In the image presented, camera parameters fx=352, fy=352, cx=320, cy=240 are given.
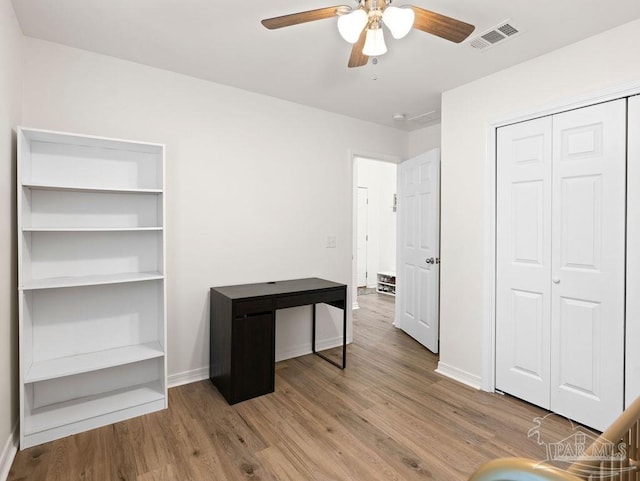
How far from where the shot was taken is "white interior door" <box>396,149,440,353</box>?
3.58 m

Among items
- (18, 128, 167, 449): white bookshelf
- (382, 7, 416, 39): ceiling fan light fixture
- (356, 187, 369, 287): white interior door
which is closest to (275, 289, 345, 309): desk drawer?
(18, 128, 167, 449): white bookshelf

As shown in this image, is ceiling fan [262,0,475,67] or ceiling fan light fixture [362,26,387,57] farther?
ceiling fan light fixture [362,26,387,57]

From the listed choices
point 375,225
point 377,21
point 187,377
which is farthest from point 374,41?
point 375,225

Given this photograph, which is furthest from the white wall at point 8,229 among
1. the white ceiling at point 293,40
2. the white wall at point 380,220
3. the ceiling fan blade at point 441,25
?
the white wall at point 380,220

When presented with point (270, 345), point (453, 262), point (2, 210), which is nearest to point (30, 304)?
point (2, 210)

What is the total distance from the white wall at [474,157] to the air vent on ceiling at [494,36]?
43cm

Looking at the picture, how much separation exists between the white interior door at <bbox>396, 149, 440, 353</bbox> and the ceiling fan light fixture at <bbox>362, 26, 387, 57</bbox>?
6.49 feet

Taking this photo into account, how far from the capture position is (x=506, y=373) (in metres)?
2.73

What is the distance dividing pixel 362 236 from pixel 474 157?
13.5ft

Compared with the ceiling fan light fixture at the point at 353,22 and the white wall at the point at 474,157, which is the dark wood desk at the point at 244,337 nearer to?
the white wall at the point at 474,157

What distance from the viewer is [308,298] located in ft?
9.89

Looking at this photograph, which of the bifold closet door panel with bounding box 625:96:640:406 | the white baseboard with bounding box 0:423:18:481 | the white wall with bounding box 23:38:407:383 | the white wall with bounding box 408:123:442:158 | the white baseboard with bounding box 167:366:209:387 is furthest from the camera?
the white wall with bounding box 408:123:442:158

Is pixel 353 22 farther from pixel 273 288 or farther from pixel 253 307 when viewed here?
pixel 273 288

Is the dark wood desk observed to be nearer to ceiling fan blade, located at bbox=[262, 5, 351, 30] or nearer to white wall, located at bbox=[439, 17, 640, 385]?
white wall, located at bbox=[439, 17, 640, 385]
